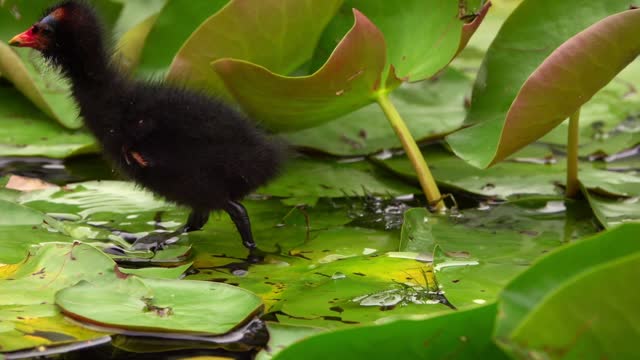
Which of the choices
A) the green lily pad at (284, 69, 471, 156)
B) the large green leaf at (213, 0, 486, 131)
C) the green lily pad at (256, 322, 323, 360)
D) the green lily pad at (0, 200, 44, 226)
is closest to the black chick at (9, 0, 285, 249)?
the large green leaf at (213, 0, 486, 131)

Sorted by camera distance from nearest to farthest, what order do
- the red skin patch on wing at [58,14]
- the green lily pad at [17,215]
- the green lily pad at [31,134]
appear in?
1. the green lily pad at [17,215]
2. the red skin patch on wing at [58,14]
3. the green lily pad at [31,134]

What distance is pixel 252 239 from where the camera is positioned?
8.15 ft

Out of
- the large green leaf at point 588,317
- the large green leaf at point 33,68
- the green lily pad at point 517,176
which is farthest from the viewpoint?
the large green leaf at point 33,68

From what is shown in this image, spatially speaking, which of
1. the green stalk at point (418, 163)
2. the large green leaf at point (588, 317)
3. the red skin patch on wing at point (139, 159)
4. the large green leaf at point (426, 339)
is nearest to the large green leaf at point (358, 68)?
the green stalk at point (418, 163)

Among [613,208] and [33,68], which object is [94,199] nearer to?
[33,68]

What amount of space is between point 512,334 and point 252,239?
1.24 metres

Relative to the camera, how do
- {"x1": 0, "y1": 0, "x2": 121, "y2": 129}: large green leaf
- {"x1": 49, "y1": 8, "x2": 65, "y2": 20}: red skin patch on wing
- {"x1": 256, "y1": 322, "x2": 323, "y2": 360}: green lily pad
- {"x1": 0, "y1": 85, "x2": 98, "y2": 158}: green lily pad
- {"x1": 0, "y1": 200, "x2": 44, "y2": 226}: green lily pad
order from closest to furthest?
{"x1": 256, "y1": 322, "x2": 323, "y2": 360}: green lily pad
{"x1": 0, "y1": 200, "x2": 44, "y2": 226}: green lily pad
{"x1": 49, "y1": 8, "x2": 65, "y2": 20}: red skin patch on wing
{"x1": 0, "y1": 85, "x2": 98, "y2": 158}: green lily pad
{"x1": 0, "y1": 0, "x2": 121, "y2": 129}: large green leaf

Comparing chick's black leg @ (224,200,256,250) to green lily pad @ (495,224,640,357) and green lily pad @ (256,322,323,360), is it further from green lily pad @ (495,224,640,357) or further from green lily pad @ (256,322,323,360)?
green lily pad @ (495,224,640,357)

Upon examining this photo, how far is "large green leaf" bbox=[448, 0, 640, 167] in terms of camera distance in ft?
Answer: 7.59

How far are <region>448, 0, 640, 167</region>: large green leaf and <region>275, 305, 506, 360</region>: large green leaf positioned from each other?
0.96 metres

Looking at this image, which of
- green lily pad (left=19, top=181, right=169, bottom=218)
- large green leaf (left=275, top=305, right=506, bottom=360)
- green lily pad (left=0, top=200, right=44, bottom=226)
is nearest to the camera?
large green leaf (left=275, top=305, right=506, bottom=360)

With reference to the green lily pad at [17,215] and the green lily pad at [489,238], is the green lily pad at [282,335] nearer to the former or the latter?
the green lily pad at [489,238]

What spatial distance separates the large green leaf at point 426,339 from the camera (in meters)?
1.51

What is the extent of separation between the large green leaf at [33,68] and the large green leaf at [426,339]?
1.91 m
